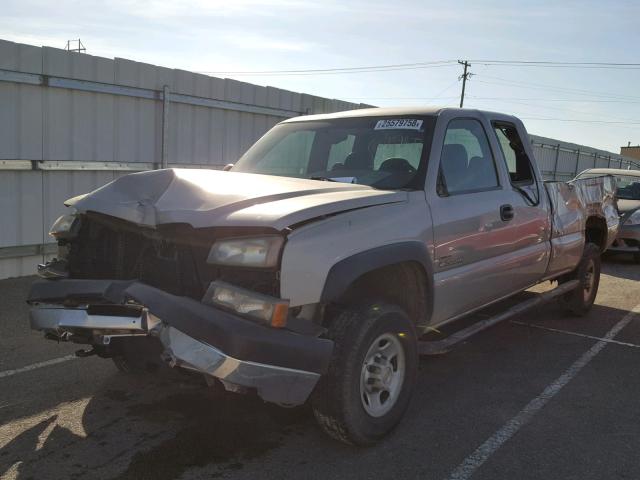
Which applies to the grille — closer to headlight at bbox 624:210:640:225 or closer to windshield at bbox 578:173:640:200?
headlight at bbox 624:210:640:225

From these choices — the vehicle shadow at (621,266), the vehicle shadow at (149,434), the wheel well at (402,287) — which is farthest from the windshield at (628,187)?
the vehicle shadow at (149,434)

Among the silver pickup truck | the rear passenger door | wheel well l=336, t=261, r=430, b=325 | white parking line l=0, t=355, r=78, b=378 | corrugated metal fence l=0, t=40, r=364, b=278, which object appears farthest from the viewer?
corrugated metal fence l=0, t=40, r=364, b=278

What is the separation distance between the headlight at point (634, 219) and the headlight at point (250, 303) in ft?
31.9

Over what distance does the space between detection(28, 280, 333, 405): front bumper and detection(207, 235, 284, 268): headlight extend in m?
0.25

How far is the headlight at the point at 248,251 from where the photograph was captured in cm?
283

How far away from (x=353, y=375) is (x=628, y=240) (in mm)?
9245

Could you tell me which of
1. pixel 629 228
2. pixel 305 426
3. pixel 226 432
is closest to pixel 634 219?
pixel 629 228

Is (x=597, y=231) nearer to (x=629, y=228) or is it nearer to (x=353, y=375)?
(x=629, y=228)

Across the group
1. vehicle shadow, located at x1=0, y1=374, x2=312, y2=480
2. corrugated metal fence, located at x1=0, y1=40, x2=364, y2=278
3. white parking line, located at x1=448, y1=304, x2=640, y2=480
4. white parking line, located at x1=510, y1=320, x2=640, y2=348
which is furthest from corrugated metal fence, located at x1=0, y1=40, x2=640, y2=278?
white parking line, located at x1=448, y1=304, x2=640, y2=480

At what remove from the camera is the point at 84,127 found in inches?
308

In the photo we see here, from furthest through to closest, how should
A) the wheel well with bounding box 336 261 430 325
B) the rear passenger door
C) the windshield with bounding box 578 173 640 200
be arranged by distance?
the windshield with bounding box 578 173 640 200, the rear passenger door, the wheel well with bounding box 336 261 430 325

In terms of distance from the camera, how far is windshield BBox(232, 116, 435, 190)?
13.2 feet

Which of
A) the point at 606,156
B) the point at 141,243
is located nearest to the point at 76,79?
the point at 141,243

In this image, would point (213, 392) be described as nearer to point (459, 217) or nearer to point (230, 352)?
point (230, 352)
